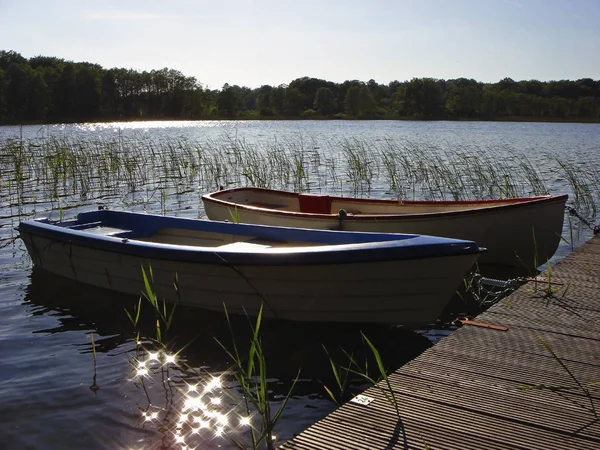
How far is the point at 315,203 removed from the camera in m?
8.75

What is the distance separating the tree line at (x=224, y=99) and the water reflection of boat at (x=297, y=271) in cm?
6769

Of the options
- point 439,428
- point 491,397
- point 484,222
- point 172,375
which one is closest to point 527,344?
point 491,397

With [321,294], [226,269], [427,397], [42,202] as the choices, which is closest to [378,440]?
[427,397]

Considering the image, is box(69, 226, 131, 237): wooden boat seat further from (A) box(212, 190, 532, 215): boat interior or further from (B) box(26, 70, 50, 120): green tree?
(B) box(26, 70, 50, 120): green tree

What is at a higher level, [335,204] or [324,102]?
[324,102]

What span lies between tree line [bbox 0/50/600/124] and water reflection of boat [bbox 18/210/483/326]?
67690 millimetres

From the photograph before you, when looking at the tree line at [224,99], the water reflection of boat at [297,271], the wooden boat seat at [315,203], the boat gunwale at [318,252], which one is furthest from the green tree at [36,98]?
the boat gunwale at [318,252]

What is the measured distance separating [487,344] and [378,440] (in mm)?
1503

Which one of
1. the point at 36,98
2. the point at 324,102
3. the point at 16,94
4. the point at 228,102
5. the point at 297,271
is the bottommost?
the point at 297,271

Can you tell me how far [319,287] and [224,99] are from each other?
91.6 metres

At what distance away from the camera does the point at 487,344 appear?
381 cm

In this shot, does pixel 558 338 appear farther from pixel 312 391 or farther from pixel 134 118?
pixel 134 118

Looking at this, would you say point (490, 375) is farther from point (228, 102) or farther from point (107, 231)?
point (228, 102)

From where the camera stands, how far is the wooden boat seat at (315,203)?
869cm
